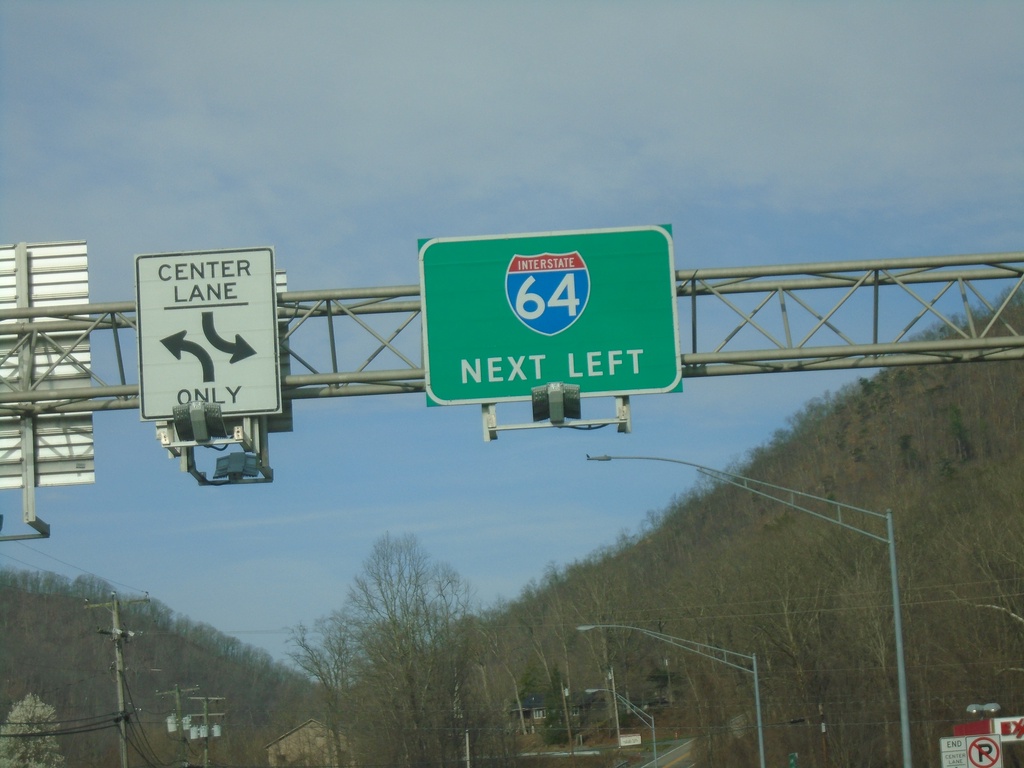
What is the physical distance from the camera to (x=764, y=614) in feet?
239

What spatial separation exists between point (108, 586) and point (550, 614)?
42181 millimetres

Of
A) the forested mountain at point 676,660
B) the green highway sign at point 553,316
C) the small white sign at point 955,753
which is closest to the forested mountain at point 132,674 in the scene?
the forested mountain at point 676,660

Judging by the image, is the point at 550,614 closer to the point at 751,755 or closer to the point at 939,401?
the point at 751,755

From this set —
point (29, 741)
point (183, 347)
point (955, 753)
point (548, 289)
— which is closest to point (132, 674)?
point (29, 741)

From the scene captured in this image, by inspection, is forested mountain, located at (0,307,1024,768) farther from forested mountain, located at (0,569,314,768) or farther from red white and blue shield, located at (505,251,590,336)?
red white and blue shield, located at (505,251,590,336)

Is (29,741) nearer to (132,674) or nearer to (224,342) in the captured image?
(132,674)

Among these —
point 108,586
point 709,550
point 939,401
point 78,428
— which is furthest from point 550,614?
point 78,428

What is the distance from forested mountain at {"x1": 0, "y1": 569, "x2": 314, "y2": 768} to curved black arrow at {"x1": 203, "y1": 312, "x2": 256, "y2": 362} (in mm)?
36723

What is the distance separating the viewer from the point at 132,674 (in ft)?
211

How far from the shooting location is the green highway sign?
1349 cm

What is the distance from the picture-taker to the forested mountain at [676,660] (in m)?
59.8

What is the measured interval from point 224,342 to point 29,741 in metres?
58.5

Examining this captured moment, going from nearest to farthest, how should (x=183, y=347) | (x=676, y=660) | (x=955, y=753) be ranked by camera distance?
(x=183, y=347), (x=955, y=753), (x=676, y=660)

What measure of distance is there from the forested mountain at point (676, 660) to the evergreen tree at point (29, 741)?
4.35 ft
